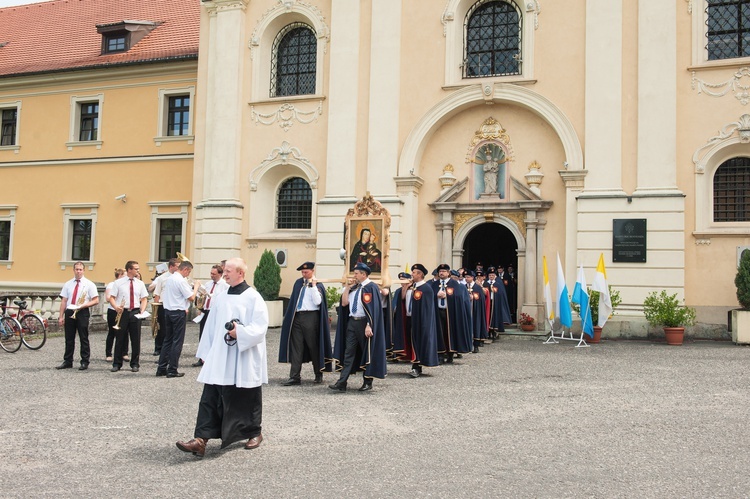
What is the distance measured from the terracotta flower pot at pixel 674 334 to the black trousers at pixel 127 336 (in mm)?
11628

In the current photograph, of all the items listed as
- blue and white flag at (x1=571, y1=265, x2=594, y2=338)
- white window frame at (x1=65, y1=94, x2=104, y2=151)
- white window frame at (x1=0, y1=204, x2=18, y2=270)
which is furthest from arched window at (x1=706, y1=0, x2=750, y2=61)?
white window frame at (x1=0, y1=204, x2=18, y2=270)

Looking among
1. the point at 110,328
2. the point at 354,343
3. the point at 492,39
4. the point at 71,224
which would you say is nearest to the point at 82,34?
the point at 71,224

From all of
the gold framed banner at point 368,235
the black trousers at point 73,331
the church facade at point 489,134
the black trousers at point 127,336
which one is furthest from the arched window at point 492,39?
the black trousers at point 73,331

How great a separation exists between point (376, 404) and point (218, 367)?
125 inches

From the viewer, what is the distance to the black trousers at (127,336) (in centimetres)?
1238

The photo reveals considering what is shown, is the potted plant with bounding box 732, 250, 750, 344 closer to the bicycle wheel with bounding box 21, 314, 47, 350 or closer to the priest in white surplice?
the priest in white surplice

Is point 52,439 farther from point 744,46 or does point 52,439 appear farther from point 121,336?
point 744,46

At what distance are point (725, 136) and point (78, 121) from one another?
2163 centimetres

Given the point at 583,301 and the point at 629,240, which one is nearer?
the point at 583,301

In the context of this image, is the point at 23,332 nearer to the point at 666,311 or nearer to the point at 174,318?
the point at 174,318

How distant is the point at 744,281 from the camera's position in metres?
16.3

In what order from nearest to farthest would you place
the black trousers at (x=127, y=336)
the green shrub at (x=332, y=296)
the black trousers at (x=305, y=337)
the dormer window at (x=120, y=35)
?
the black trousers at (x=305, y=337), the black trousers at (x=127, y=336), the green shrub at (x=332, y=296), the dormer window at (x=120, y=35)

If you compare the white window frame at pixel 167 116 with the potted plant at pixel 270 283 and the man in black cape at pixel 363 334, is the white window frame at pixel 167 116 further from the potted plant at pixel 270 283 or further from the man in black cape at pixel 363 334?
the man in black cape at pixel 363 334

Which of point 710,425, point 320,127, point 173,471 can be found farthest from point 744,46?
point 173,471
